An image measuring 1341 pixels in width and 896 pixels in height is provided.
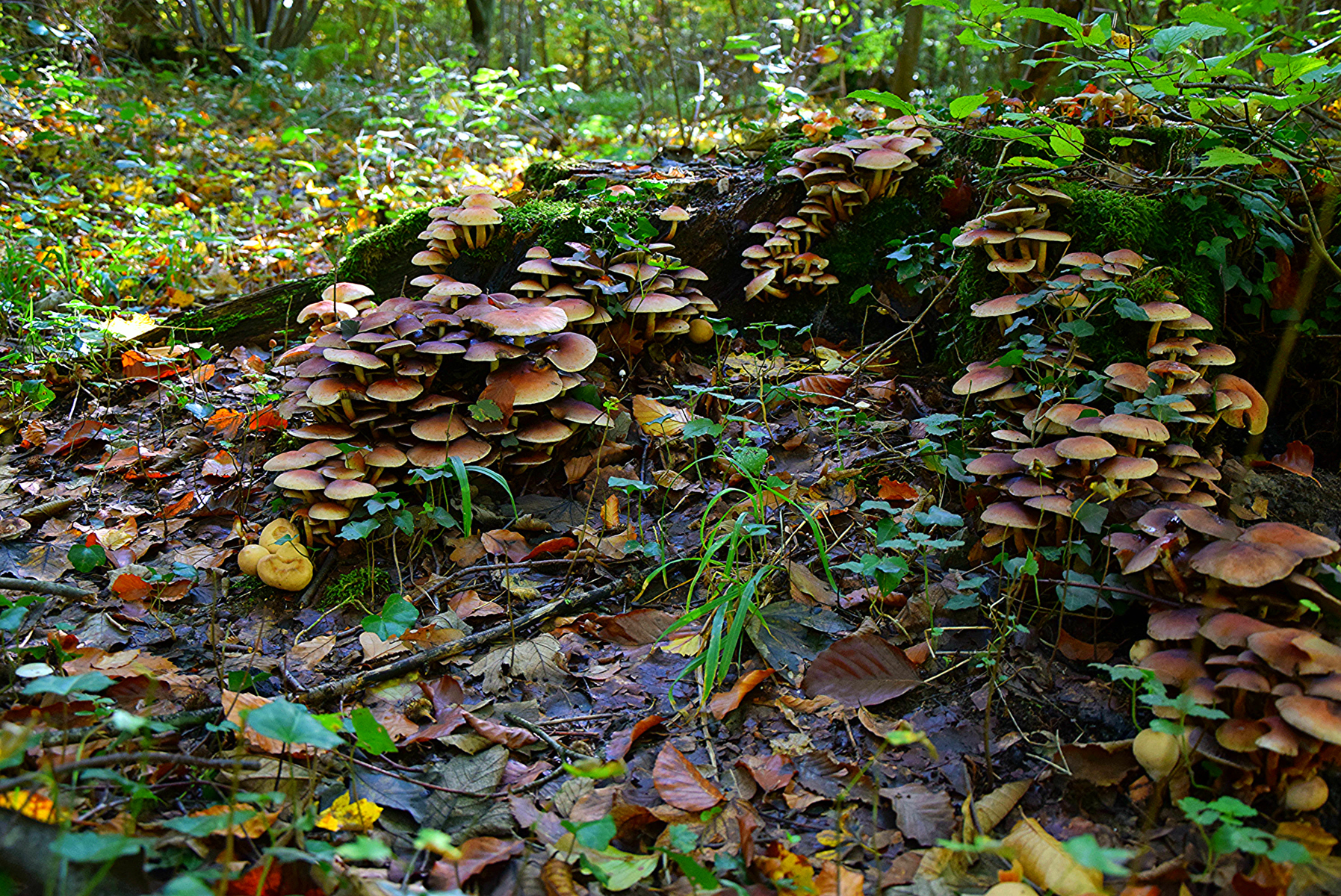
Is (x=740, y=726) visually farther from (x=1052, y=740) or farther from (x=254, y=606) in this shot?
(x=254, y=606)

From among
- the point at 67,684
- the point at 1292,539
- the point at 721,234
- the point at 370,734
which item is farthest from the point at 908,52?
the point at 67,684

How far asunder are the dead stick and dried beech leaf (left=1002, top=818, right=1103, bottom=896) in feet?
5.57

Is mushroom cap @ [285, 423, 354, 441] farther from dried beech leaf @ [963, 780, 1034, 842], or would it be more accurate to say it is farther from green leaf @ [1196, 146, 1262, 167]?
green leaf @ [1196, 146, 1262, 167]

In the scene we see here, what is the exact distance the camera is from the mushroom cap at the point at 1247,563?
81.4 inches

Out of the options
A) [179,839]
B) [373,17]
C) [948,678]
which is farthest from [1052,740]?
[373,17]

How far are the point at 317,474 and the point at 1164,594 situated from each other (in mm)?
3171

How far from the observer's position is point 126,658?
8.96 ft

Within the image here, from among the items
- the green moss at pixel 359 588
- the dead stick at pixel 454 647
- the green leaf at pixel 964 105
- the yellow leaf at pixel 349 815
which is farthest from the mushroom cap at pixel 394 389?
the green leaf at pixel 964 105

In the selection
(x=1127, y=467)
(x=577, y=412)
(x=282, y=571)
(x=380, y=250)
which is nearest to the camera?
(x=1127, y=467)

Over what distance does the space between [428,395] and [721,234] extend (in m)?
2.24

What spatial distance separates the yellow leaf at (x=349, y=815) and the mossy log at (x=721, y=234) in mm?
3056

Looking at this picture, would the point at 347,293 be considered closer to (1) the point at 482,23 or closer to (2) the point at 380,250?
(2) the point at 380,250

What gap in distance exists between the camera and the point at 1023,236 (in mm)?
3547

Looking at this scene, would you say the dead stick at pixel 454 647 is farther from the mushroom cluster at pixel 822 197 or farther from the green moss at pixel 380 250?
the green moss at pixel 380 250
